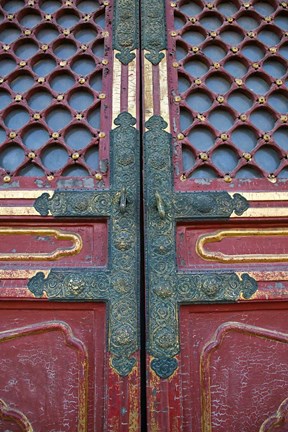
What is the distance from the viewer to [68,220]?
7.20 ft

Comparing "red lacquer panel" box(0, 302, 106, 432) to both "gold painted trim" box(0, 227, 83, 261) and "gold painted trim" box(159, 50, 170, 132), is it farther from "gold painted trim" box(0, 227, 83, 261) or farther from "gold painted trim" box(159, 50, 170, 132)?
"gold painted trim" box(159, 50, 170, 132)

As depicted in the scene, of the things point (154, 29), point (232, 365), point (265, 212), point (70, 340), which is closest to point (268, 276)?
point (265, 212)

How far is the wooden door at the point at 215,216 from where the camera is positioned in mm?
2000

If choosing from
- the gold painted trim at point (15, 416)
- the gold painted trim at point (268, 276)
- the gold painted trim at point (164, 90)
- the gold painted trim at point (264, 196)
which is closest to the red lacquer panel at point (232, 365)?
the gold painted trim at point (268, 276)

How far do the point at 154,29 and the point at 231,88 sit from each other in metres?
0.48

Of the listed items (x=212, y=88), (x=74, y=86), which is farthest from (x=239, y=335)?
(x=74, y=86)

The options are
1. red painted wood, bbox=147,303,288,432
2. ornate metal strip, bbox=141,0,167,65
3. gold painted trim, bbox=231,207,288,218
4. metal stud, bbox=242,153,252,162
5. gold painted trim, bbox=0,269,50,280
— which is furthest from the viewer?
ornate metal strip, bbox=141,0,167,65

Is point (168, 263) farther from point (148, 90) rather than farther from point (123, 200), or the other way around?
point (148, 90)

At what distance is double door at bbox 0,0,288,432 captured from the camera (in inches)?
78.5

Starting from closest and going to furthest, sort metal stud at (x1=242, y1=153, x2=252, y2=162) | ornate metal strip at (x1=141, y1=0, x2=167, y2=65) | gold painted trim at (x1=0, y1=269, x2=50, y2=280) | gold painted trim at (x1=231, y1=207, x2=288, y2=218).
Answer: gold painted trim at (x1=0, y1=269, x2=50, y2=280)
gold painted trim at (x1=231, y1=207, x2=288, y2=218)
metal stud at (x1=242, y1=153, x2=252, y2=162)
ornate metal strip at (x1=141, y1=0, x2=167, y2=65)

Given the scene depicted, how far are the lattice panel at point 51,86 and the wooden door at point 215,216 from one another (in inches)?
10.2

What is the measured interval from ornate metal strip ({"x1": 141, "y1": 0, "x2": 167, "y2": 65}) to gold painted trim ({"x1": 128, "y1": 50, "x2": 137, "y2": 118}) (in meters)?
0.09

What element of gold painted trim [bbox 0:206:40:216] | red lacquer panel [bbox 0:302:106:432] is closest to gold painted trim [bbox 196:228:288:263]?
red lacquer panel [bbox 0:302:106:432]

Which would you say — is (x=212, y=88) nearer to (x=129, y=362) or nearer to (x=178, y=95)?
(x=178, y=95)
